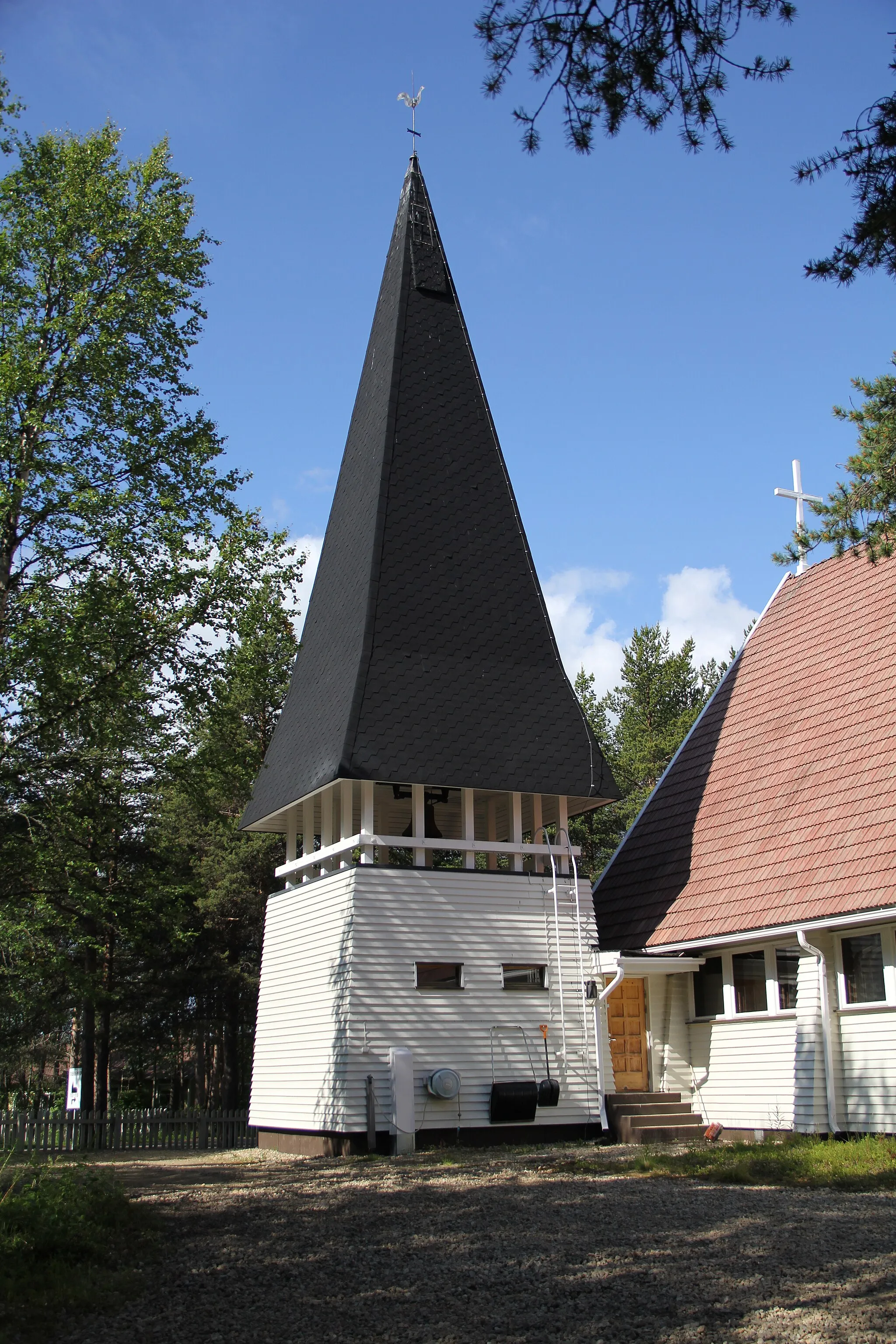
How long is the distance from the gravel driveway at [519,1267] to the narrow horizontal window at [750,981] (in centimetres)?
519

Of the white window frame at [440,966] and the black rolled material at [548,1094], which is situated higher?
the white window frame at [440,966]

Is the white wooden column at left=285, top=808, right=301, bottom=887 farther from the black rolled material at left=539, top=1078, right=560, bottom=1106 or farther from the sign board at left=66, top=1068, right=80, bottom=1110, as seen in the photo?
the sign board at left=66, top=1068, right=80, bottom=1110

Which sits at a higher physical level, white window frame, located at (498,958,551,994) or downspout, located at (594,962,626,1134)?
white window frame, located at (498,958,551,994)

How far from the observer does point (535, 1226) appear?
817cm

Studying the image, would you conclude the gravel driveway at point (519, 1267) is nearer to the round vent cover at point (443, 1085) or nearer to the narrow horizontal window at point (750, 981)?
the round vent cover at point (443, 1085)

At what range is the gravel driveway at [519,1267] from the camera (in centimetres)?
A: 562

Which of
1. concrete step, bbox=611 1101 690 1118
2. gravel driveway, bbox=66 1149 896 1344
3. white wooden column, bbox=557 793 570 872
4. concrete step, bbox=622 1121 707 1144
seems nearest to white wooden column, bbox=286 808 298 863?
white wooden column, bbox=557 793 570 872

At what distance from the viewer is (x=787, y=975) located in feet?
48.7

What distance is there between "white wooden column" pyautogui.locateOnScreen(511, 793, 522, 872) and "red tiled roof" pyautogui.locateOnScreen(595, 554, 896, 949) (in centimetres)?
234

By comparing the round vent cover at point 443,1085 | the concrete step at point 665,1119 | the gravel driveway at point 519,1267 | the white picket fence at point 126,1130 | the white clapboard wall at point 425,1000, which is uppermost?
the white clapboard wall at point 425,1000

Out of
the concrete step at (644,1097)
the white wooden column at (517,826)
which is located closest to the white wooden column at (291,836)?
the white wooden column at (517,826)

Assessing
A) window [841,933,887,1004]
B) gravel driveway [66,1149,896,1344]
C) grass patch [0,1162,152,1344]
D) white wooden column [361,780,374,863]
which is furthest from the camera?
white wooden column [361,780,374,863]

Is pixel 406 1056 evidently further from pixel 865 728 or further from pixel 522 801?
pixel 865 728

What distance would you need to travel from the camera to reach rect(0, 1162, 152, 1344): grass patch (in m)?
6.21
